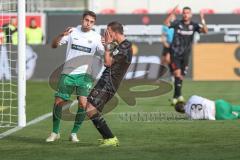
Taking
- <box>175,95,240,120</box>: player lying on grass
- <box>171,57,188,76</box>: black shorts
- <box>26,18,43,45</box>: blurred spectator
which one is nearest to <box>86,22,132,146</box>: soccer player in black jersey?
<box>175,95,240,120</box>: player lying on grass

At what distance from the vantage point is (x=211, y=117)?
15219 millimetres

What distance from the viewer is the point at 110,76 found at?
1181cm

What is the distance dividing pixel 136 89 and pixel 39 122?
7866 mm

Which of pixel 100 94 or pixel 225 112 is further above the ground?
pixel 100 94

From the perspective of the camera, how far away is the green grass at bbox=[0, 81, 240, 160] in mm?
10719

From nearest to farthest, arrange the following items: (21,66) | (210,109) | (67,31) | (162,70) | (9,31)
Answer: (67,31) → (21,66) → (210,109) → (9,31) → (162,70)

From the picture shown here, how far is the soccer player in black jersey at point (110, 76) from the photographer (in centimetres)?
1166

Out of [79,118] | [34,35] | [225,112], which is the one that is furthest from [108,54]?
[34,35]

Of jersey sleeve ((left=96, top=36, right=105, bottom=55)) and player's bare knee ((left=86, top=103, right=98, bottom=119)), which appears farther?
jersey sleeve ((left=96, top=36, right=105, bottom=55))

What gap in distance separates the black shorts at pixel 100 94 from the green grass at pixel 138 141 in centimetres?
66

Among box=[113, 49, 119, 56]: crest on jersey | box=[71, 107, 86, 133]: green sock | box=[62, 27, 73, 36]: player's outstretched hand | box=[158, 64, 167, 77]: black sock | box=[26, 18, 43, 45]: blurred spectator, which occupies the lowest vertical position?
box=[158, 64, 167, 77]: black sock

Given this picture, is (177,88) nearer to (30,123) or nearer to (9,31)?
(9,31)

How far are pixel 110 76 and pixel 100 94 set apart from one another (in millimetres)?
314

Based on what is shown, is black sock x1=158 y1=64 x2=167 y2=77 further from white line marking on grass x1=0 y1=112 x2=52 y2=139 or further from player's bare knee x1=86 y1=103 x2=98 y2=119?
player's bare knee x1=86 y1=103 x2=98 y2=119
